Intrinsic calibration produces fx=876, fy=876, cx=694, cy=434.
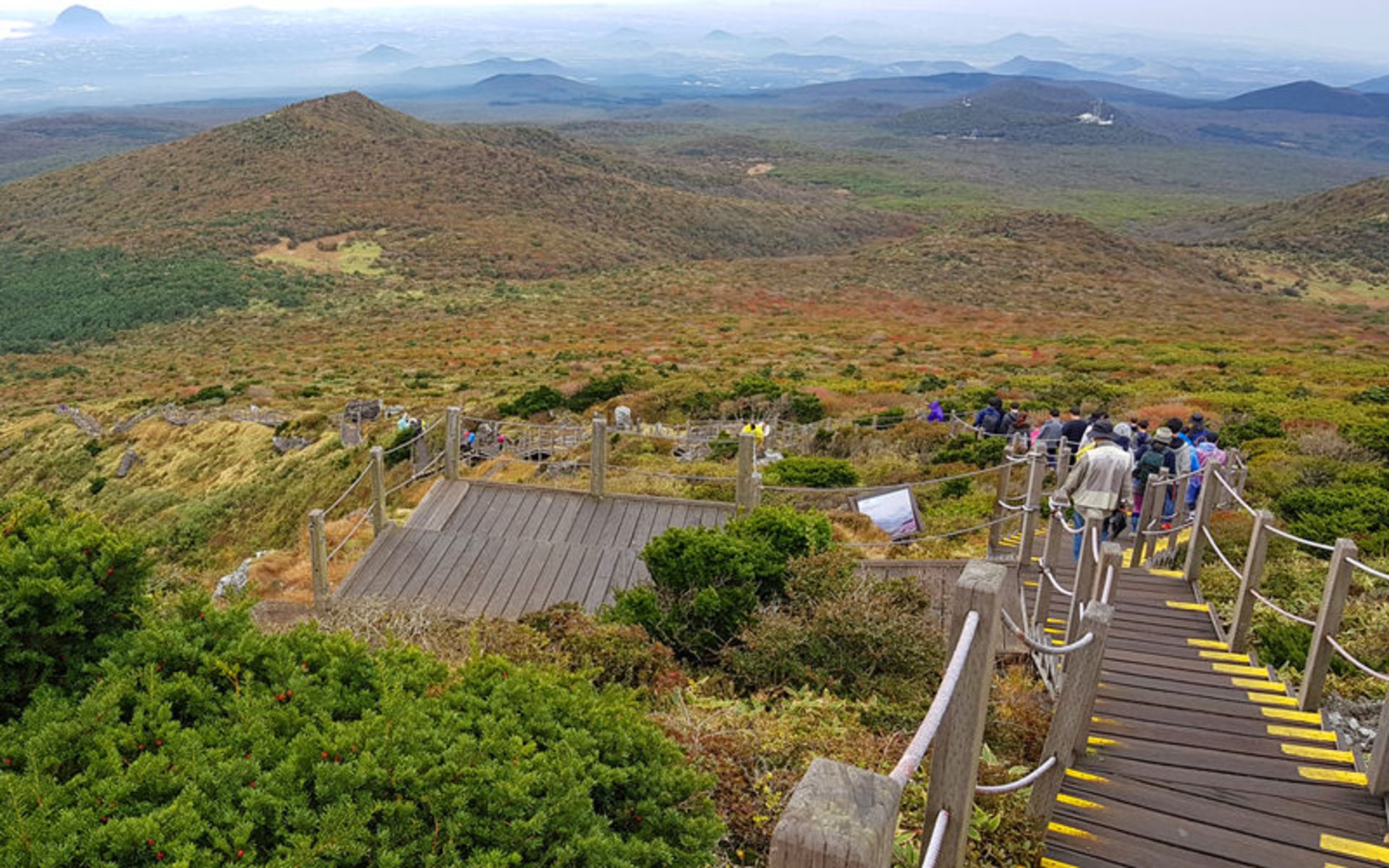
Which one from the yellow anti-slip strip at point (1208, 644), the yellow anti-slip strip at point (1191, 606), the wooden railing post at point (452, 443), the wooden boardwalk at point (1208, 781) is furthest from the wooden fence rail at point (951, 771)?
the wooden railing post at point (452, 443)

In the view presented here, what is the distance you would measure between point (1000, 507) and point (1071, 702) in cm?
460

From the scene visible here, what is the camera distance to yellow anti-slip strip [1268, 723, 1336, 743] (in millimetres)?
4820

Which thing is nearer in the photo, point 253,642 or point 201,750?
point 201,750

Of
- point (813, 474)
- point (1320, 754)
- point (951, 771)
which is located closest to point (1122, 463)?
point (1320, 754)

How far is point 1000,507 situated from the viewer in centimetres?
859

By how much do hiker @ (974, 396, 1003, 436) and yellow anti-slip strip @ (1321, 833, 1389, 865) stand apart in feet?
36.7

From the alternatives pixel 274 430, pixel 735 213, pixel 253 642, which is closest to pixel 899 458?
pixel 253 642

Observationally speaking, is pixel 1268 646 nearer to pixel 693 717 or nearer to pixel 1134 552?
pixel 1134 552

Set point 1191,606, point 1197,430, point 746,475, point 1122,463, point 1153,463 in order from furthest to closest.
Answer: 1. point 1197,430
2. point 1153,463
3. point 746,475
4. point 1122,463
5. point 1191,606

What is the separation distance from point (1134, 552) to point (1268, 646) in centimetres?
199

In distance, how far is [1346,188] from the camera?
8819 centimetres

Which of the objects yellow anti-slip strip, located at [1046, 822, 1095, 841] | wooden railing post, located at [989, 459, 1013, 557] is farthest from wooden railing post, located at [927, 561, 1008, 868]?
wooden railing post, located at [989, 459, 1013, 557]

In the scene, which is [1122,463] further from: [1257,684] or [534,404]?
[534,404]

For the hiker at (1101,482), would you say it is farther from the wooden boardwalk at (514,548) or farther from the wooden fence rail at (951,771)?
the wooden fence rail at (951,771)
